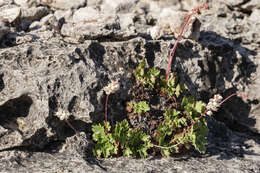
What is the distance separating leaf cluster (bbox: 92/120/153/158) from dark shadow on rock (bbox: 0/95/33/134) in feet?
3.46

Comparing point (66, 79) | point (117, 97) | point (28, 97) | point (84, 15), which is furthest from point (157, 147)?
point (84, 15)

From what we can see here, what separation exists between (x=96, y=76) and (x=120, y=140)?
103 centimetres

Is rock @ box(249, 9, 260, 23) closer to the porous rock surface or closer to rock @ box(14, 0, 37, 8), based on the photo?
the porous rock surface

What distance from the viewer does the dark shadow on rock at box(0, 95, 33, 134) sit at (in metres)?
4.87

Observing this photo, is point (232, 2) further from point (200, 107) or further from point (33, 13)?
point (33, 13)

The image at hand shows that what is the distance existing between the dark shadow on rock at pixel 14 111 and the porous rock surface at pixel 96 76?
0.6 inches

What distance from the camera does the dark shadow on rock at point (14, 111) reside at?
487cm

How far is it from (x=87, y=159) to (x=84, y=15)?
3.09 m

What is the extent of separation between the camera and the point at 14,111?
4957 mm

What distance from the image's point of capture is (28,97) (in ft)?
15.8

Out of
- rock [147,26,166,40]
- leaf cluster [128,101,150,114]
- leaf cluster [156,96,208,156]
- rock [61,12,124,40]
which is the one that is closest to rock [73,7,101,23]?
rock [61,12,124,40]

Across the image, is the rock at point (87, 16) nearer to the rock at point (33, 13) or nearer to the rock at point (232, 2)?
the rock at point (33, 13)

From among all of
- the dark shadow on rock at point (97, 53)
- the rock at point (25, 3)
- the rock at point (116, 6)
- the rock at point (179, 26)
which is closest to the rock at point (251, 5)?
the rock at point (179, 26)

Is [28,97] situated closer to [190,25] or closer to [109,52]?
[109,52]
